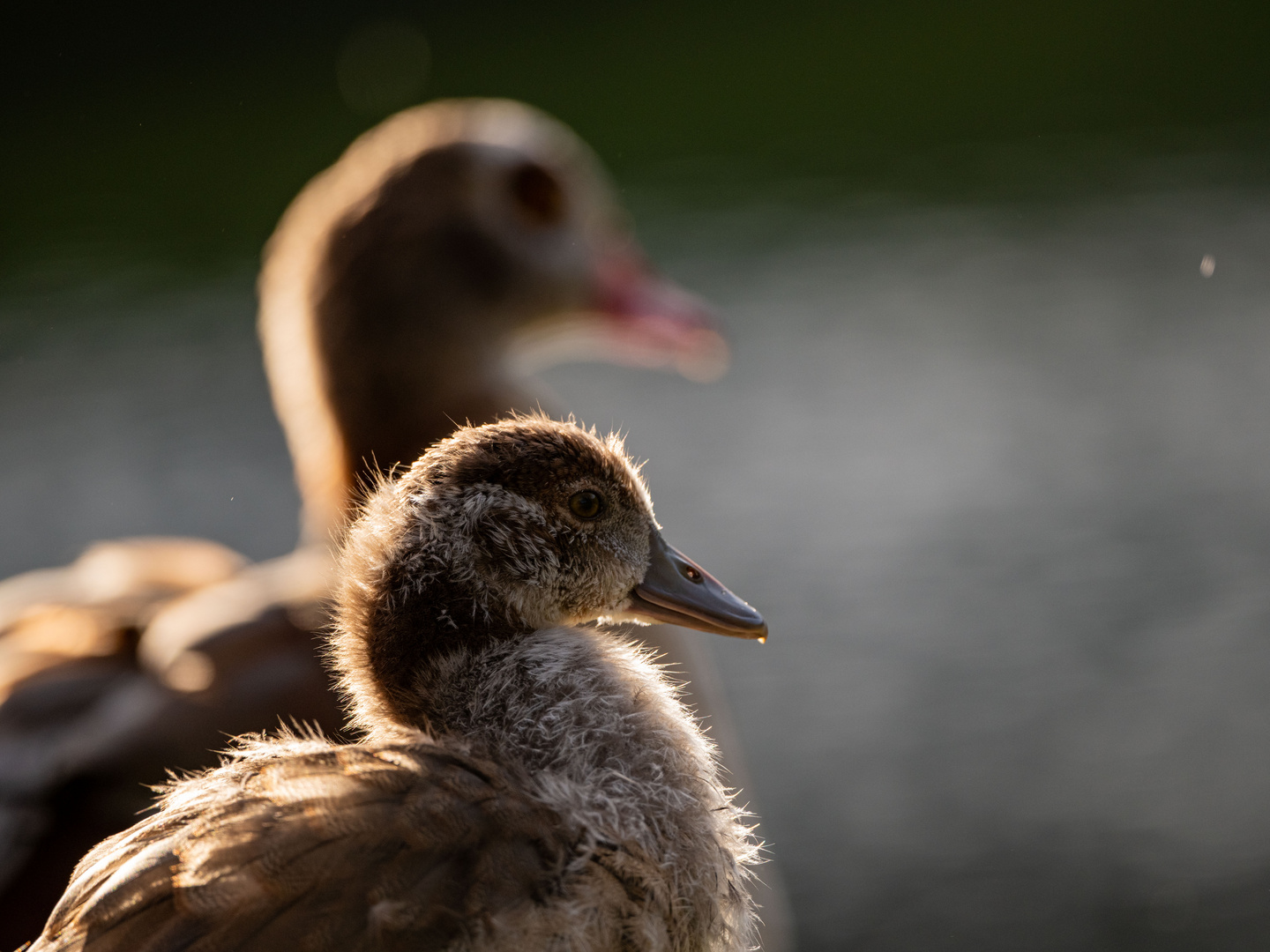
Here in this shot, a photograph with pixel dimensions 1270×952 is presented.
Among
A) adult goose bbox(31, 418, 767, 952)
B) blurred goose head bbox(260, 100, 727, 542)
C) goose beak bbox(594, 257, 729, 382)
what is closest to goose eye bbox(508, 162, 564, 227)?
blurred goose head bbox(260, 100, 727, 542)

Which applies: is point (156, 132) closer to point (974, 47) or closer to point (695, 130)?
point (695, 130)

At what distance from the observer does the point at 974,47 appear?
15.1 m

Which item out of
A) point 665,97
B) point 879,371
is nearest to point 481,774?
point 879,371

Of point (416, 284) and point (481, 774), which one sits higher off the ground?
point (416, 284)

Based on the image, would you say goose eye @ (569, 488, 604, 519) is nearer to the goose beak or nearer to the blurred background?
the goose beak

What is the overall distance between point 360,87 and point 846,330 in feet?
22.0

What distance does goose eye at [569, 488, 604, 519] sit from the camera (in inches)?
71.9

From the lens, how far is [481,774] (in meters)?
1.56

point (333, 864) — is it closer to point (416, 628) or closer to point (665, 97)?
point (416, 628)

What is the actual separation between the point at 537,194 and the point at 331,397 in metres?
0.70

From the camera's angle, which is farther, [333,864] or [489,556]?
[489,556]

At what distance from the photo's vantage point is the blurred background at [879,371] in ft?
17.6

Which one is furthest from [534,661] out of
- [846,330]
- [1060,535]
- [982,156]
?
[982,156]

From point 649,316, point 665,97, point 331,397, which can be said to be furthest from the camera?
point 665,97
